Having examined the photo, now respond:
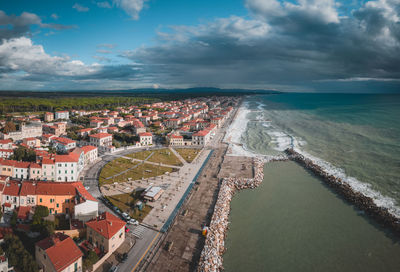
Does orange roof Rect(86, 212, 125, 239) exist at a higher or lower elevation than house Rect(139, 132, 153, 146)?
lower

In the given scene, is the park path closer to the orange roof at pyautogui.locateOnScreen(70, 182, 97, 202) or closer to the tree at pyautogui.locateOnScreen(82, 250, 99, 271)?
the orange roof at pyautogui.locateOnScreen(70, 182, 97, 202)

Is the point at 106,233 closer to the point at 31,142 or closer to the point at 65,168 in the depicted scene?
the point at 65,168

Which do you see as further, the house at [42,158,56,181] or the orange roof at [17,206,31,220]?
the house at [42,158,56,181]

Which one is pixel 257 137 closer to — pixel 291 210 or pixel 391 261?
pixel 291 210

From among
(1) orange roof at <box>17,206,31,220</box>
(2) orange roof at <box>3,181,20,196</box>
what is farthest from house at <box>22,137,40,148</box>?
(1) orange roof at <box>17,206,31,220</box>

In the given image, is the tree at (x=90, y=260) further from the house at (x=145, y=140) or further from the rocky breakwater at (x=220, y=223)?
the house at (x=145, y=140)

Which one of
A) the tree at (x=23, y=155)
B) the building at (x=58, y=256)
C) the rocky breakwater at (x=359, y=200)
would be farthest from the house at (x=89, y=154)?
the rocky breakwater at (x=359, y=200)

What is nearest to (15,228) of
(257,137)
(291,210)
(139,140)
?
(291,210)
